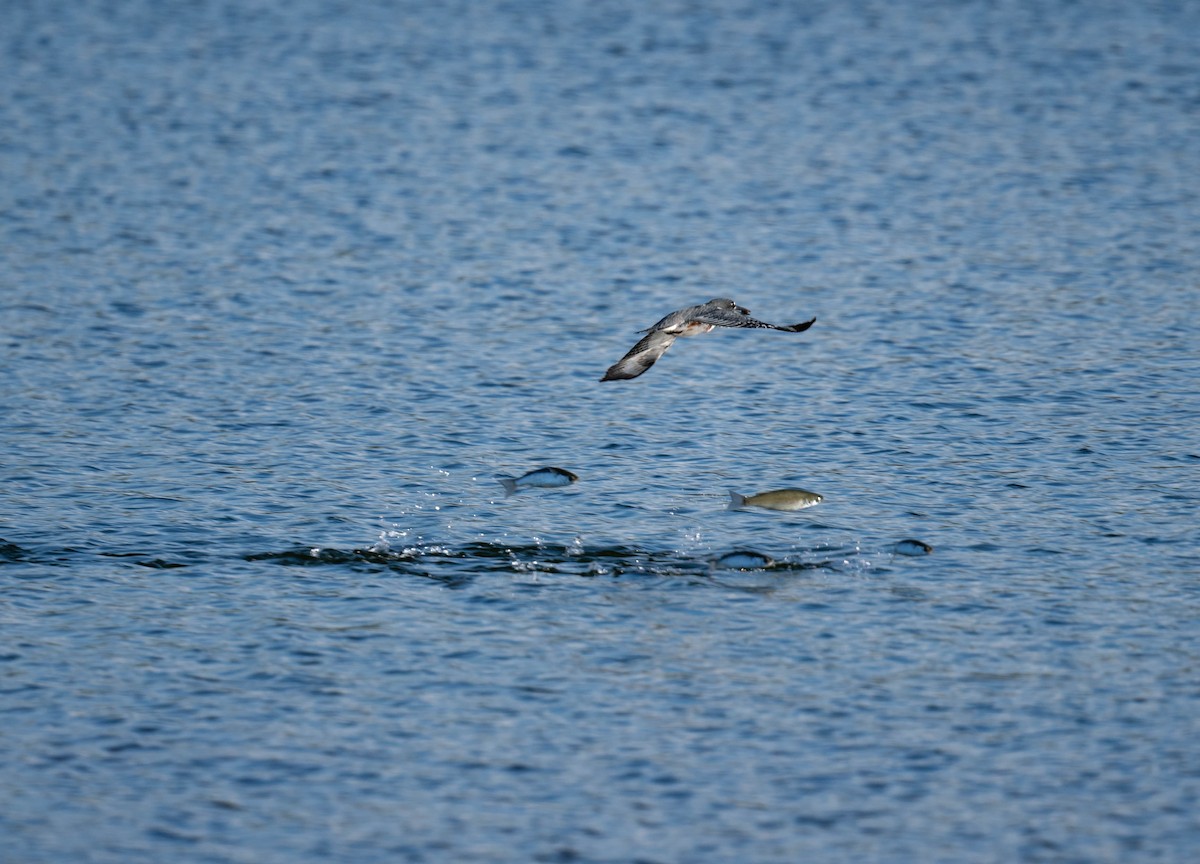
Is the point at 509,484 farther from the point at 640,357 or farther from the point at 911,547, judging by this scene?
the point at 911,547

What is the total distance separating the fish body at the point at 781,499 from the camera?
1988cm

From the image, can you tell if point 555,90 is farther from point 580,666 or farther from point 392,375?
point 580,666

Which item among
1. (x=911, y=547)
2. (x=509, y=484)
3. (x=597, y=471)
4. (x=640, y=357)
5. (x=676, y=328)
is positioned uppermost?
(x=676, y=328)

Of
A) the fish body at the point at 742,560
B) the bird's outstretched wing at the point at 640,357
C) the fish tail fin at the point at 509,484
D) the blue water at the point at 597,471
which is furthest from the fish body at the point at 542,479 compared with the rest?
the fish body at the point at 742,560

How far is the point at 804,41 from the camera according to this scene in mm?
50594

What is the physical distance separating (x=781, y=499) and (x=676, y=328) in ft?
8.91

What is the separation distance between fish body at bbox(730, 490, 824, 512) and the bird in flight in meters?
2.19

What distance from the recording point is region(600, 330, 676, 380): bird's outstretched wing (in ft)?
59.0

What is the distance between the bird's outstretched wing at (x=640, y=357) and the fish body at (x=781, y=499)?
2148 millimetres

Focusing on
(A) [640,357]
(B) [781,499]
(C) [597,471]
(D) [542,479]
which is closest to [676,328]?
(A) [640,357]

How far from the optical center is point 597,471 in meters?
22.3

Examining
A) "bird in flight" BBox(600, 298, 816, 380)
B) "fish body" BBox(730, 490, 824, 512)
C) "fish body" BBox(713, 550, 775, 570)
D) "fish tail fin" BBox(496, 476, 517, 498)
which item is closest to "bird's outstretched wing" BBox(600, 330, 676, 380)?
"bird in flight" BBox(600, 298, 816, 380)

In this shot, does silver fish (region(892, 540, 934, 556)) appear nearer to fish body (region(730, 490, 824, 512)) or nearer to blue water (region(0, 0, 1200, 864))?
blue water (region(0, 0, 1200, 864))

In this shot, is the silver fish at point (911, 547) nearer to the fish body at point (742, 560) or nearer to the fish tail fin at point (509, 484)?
the fish body at point (742, 560)
